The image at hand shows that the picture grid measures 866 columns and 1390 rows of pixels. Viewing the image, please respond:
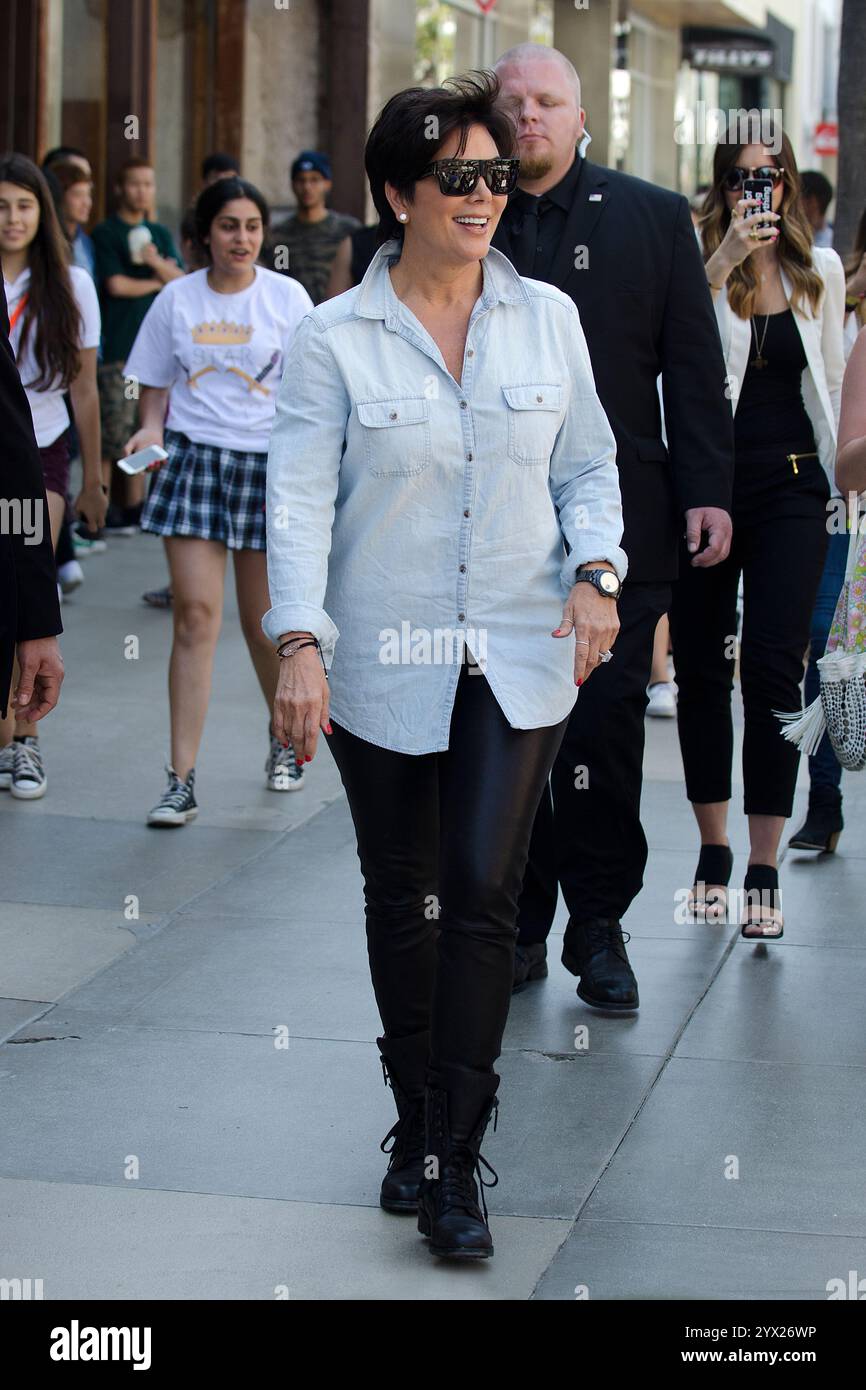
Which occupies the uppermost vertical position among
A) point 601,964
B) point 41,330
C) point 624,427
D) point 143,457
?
point 41,330

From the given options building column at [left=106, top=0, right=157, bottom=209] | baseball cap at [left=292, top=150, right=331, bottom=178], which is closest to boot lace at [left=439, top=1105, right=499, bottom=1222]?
baseball cap at [left=292, top=150, right=331, bottom=178]

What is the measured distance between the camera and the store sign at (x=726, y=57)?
107ft

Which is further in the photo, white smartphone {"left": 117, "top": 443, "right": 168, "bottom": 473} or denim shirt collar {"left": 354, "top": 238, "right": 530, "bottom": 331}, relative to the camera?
white smartphone {"left": 117, "top": 443, "right": 168, "bottom": 473}

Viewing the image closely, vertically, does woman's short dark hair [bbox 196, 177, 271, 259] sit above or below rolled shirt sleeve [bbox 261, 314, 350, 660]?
above

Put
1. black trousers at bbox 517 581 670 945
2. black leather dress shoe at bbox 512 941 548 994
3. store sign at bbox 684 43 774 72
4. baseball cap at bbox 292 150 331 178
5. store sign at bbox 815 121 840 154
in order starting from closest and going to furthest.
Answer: black trousers at bbox 517 581 670 945 < black leather dress shoe at bbox 512 941 548 994 < baseball cap at bbox 292 150 331 178 < store sign at bbox 815 121 840 154 < store sign at bbox 684 43 774 72

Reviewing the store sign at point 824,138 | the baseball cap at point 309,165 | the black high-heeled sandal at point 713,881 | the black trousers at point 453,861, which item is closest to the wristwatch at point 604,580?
the black trousers at point 453,861

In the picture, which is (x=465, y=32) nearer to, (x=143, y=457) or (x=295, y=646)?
(x=143, y=457)

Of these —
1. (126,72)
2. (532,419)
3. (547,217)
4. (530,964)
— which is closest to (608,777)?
(530,964)

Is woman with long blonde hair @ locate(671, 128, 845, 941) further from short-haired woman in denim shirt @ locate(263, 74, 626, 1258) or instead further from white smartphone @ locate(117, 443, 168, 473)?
white smartphone @ locate(117, 443, 168, 473)

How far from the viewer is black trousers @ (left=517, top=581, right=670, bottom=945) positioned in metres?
5.17

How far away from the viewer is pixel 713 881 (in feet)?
19.6

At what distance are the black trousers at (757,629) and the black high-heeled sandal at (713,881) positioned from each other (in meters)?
0.18

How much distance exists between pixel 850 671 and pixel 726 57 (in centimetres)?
2999

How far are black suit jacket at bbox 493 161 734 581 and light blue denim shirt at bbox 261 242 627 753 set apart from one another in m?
1.27
